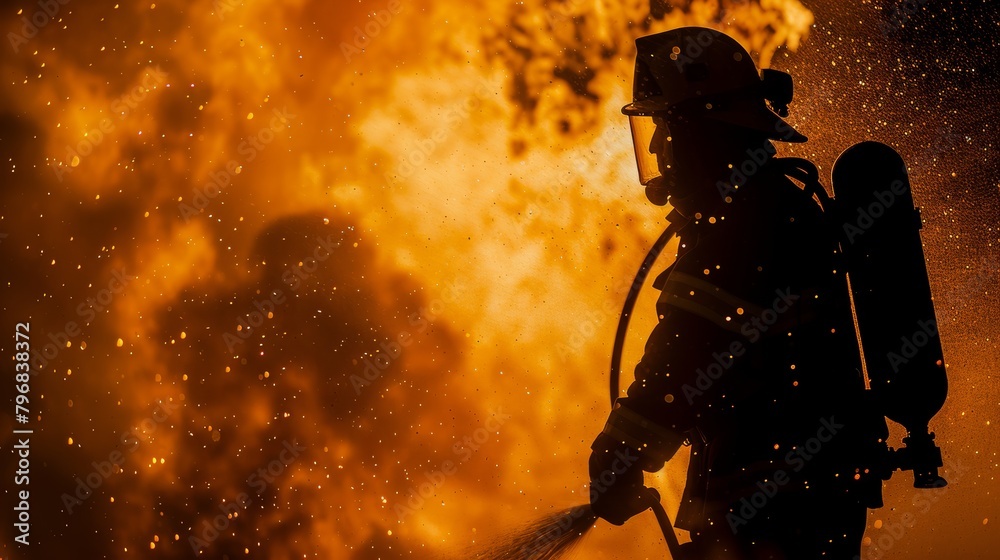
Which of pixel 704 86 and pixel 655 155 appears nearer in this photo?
pixel 704 86

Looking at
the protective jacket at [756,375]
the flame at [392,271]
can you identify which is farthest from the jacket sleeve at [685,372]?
the flame at [392,271]

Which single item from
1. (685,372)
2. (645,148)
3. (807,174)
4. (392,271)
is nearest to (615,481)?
(685,372)

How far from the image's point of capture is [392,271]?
10.8 feet

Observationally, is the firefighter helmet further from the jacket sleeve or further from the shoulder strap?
the jacket sleeve

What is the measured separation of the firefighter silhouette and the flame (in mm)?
1405

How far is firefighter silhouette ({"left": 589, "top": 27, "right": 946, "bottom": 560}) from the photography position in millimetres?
1724

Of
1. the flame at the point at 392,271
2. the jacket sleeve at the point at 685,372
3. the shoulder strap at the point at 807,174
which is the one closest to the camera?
the jacket sleeve at the point at 685,372

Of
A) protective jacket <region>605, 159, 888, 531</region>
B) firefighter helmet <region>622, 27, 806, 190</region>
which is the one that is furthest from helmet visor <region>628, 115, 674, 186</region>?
protective jacket <region>605, 159, 888, 531</region>

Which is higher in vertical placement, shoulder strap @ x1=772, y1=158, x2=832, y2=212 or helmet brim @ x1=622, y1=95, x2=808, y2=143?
helmet brim @ x1=622, y1=95, x2=808, y2=143

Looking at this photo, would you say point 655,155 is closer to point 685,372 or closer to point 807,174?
point 807,174

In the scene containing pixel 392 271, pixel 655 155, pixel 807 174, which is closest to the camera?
pixel 807 174

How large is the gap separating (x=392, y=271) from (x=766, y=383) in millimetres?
1898

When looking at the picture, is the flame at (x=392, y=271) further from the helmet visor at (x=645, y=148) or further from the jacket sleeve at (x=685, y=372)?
the jacket sleeve at (x=685, y=372)

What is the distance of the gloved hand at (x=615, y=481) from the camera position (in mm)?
1722
